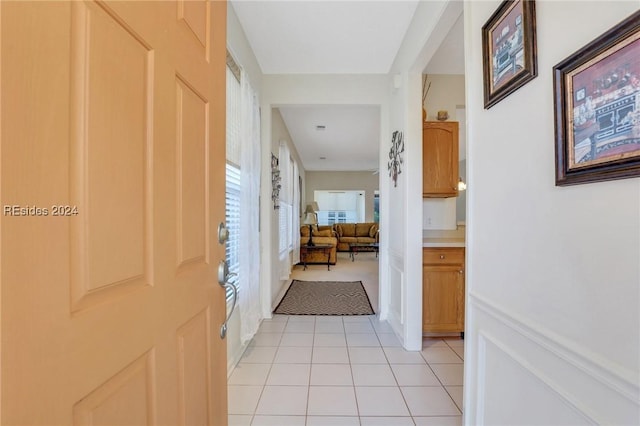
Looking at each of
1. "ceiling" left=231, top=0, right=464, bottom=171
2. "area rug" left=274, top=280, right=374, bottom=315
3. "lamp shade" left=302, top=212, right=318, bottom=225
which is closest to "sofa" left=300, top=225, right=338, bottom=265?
"lamp shade" left=302, top=212, right=318, bottom=225

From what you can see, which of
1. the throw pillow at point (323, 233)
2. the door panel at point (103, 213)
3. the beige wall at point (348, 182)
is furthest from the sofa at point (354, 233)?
the door panel at point (103, 213)

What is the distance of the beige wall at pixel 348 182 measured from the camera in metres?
10.0

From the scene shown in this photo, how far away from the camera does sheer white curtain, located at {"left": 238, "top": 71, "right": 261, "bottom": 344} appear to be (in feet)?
8.07

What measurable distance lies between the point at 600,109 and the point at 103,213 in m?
1.13

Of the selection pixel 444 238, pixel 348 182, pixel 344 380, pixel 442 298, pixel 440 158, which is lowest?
pixel 344 380

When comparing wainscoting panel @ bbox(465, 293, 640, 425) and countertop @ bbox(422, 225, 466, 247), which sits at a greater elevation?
countertop @ bbox(422, 225, 466, 247)

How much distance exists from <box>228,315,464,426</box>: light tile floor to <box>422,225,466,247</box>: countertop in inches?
35.3

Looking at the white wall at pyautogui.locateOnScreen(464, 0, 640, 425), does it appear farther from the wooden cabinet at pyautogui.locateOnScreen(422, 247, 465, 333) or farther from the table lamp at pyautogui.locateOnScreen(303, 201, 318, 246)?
the table lamp at pyautogui.locateOnScreen(303, 201, 318, 246)

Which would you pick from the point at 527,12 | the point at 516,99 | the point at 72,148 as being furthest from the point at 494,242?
the point at 72,148

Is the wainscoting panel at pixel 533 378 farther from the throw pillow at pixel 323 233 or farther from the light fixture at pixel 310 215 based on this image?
the light fixture at pixel 310 215

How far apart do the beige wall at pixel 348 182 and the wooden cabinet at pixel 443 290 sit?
7336mm

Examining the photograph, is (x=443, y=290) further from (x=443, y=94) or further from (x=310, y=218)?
(x=310, y=218)

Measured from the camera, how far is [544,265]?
3.06 ft

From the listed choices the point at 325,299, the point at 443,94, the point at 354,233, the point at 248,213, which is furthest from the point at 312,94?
the point at 354,233
